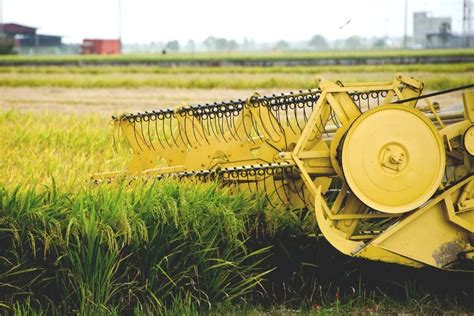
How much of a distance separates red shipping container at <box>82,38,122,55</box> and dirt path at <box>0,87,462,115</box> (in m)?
34.2

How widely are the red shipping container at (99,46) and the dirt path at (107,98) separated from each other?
112ft

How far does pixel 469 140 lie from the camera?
6.15 m

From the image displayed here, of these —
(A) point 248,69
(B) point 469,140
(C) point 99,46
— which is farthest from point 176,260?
(C) point 99,46

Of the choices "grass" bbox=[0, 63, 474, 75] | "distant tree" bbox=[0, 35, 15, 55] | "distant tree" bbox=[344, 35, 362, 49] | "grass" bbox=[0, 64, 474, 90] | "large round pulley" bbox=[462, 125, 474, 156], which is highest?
"distant tree" bbox=[344, 35, 362, 49]

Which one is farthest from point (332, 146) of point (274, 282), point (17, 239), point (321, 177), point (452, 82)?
point (452, 82)

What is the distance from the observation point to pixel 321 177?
22.2 ft

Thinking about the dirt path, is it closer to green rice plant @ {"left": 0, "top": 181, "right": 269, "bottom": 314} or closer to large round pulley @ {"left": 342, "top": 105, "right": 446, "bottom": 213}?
green rice plant @ {"left": 0, "top": 181, "right": 269, "bottom": 314}

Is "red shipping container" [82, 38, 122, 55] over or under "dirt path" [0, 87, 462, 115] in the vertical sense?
over

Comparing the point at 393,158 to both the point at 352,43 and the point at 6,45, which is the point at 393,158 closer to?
the point at 6,45

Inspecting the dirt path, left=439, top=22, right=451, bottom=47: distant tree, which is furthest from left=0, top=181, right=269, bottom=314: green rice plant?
left=439, top=22, right=451, bottom=47: distant tree

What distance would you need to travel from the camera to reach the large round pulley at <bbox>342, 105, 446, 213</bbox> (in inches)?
232

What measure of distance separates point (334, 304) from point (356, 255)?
48cm

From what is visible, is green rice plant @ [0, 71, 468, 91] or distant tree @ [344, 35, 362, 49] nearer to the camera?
green rice plant @ [0, 71, 468, 91]

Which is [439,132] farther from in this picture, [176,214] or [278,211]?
[176,214]
